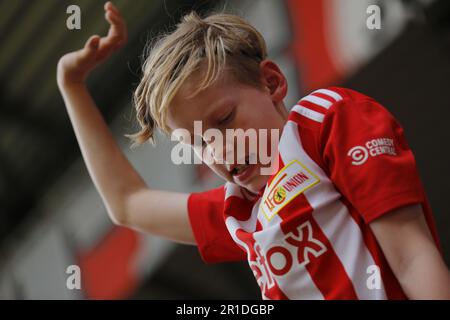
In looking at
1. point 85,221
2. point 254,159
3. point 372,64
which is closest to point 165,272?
point 85,221

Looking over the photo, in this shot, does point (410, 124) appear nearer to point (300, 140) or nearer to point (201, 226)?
point (201, 226)

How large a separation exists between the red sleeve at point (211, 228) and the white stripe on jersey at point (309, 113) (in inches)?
6.1

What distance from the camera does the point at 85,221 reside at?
1.94 meters

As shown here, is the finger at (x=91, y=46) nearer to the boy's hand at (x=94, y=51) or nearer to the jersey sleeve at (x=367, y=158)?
the boy's hand at (x=94, y=51)

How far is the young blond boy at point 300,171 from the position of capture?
50 cm

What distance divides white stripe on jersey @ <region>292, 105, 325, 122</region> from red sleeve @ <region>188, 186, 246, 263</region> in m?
0.15

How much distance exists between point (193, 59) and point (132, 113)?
0.16 meters

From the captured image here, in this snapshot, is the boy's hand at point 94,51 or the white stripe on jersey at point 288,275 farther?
the boy's hand at point 94,51

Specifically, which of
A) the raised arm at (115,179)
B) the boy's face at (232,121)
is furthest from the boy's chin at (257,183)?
the raised arm at (115,179)

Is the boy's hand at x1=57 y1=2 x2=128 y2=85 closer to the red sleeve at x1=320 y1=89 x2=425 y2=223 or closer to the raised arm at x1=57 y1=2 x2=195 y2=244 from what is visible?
the raised arm at x1=57 y1=2 x2=195 y2=244

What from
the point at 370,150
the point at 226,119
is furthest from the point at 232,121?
the point at 370,150

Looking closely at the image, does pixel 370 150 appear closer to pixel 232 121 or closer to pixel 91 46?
pixel 232 121

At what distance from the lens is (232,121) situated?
0.57m
